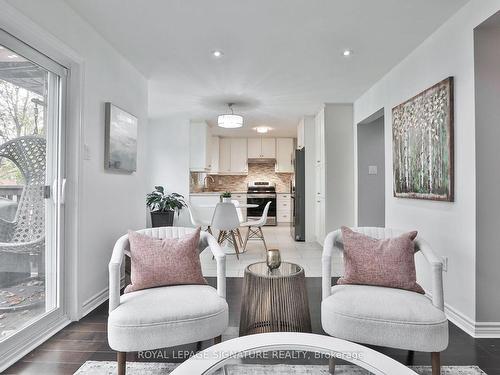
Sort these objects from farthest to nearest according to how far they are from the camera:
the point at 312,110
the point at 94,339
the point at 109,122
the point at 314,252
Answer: the point at 312,110
the point at 314,252
the point at 109,122
the point at 94,339

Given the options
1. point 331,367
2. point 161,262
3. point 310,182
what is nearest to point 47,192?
point 161,262

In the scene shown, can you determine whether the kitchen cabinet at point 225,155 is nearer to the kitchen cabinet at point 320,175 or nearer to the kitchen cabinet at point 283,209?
the kitchen cabinet at point 283,209

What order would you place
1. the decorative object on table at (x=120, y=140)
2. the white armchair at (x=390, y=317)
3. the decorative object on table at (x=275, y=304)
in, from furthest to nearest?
1. the decorative object on table at (x=120, y=140)
2. the decorative object on table at (x=275, y=304)
3. the white armchair at (x=390, y=317)

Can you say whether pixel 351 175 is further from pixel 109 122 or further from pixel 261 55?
pixel 109 122

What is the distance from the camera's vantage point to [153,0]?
2289mm

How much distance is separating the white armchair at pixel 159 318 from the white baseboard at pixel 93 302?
107 cm

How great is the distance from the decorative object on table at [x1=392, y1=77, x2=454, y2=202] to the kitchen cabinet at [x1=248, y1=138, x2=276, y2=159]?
5071 millimetres

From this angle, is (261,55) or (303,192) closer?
(261,55)

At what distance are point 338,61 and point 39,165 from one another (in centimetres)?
296

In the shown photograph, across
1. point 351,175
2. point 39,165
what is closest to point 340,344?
point 39,165

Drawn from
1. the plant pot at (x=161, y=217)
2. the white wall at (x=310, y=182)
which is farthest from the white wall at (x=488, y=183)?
the plant pot at (x=161, y=217)

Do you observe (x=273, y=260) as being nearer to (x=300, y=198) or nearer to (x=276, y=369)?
(x=276, y=369)

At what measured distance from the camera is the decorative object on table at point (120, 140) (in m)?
2.91

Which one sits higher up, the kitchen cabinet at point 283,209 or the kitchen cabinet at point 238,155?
the kitchen cabinet at point 238,155
